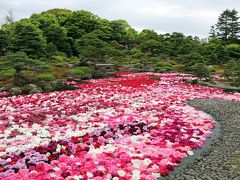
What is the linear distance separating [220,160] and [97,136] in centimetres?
517

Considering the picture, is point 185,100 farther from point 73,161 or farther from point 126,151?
point 73,161

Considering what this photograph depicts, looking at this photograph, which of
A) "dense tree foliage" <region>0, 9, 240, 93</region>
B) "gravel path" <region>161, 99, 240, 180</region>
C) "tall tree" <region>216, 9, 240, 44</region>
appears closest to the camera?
"gravel path" <region>161, 99, 240, 180</region>

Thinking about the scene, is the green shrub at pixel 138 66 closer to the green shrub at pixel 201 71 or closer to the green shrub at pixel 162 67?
the green shrub at pixel 162 67

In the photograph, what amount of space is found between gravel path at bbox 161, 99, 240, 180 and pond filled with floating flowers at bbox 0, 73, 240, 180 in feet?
1.76

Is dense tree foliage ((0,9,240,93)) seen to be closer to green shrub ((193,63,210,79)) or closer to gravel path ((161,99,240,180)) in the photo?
green shrub ((193,63,210,79))

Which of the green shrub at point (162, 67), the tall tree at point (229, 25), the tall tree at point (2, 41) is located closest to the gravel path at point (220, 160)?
the green shrub at point (162, 67)

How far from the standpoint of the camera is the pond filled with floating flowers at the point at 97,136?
11.0 meters

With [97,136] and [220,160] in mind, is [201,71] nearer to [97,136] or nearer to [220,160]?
[97,136]

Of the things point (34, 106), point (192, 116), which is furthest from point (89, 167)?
point (34, 106)

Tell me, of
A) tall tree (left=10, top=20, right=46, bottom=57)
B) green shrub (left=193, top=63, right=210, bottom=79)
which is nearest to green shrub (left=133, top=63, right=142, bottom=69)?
green shrub (left=193, top=63, right=210, bottom=79)

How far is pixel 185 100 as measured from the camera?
85.6 feet

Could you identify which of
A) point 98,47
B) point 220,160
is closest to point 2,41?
point 98,47

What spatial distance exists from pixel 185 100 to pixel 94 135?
41.7ft

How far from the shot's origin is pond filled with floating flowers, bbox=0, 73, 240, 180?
1097 cm
